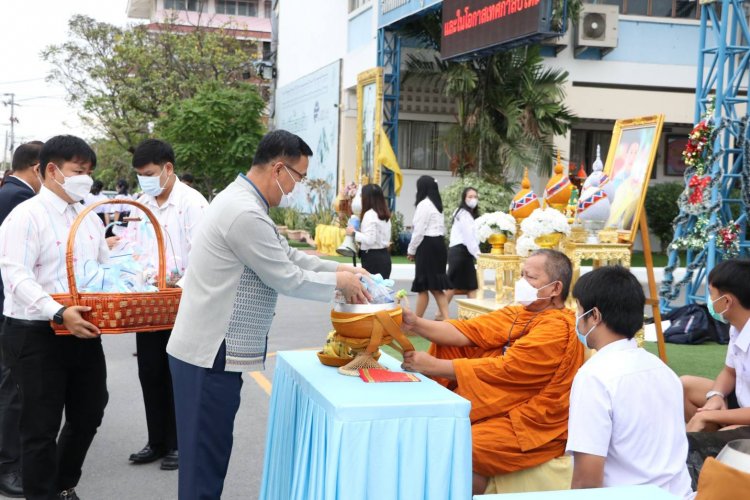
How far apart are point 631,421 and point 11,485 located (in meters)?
3.28

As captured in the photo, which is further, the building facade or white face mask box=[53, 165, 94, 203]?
the building facade

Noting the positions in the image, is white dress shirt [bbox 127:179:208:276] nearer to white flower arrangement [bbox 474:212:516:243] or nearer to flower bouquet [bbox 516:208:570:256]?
flower bouquet [bbox 516:208:570:256]

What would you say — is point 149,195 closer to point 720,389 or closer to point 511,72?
point 720,389

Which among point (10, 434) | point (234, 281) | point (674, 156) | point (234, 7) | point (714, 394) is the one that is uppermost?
point (234, 7)

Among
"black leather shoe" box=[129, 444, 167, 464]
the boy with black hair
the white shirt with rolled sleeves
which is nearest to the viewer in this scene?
the white shirt with rolled sleeves

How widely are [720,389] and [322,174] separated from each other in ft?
65.7

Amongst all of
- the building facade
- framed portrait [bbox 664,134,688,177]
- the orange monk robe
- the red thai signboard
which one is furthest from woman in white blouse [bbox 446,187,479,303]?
framed portrait [bbox 664,134,688,177]

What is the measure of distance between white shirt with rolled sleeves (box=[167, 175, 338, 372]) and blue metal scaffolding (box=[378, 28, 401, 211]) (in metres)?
15.8

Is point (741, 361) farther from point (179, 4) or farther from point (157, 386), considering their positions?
point (179, 4)

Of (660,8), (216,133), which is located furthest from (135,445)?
(216,133)

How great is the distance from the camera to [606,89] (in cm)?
1923

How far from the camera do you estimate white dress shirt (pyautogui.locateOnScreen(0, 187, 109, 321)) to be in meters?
3.76

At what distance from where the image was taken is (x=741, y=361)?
4285 mm

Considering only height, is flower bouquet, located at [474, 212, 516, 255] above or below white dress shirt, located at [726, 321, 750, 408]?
above
